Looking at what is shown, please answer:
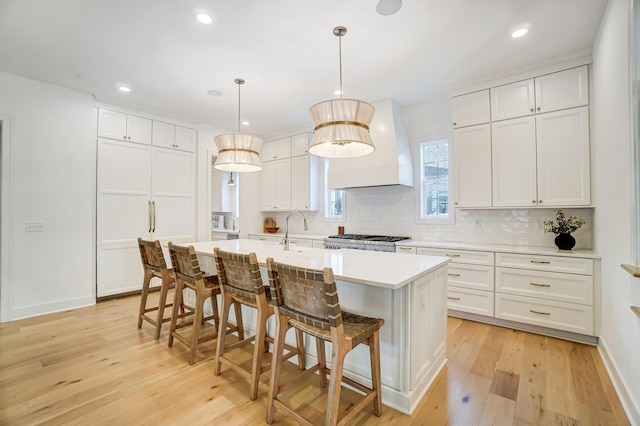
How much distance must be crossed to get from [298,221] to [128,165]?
9.47ft

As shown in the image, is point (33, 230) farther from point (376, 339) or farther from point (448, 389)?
point (448, 389)

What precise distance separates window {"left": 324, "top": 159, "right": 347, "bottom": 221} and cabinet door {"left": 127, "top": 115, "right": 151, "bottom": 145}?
2853mm

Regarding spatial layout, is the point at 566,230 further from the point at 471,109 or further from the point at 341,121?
the point at 341,121

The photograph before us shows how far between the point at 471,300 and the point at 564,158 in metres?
1.71

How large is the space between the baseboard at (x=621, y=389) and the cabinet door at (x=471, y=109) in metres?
2.42

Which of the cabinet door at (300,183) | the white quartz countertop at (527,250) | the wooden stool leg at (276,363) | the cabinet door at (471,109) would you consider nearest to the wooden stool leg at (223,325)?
the wooden stool leg at (276,363)

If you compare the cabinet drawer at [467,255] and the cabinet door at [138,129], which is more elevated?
the cabinet door at [138,129]

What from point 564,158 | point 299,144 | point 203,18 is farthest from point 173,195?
point 564,158

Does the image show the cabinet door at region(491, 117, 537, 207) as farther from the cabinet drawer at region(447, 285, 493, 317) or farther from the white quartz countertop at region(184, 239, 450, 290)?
the white quartz countertop at region(184, 239, 450, 290)

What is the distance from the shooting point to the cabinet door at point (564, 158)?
2824mm

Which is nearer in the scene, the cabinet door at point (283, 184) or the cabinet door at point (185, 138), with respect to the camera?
the cabinet door at point (185, 138)

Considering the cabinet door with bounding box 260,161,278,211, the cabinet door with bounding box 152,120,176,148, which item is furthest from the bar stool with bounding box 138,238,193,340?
the cabinet door with bounding box 260,161,278,211

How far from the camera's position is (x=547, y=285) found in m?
2.80

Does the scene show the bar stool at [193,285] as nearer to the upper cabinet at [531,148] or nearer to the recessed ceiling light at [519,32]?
the upper cabinet at [531,148]
